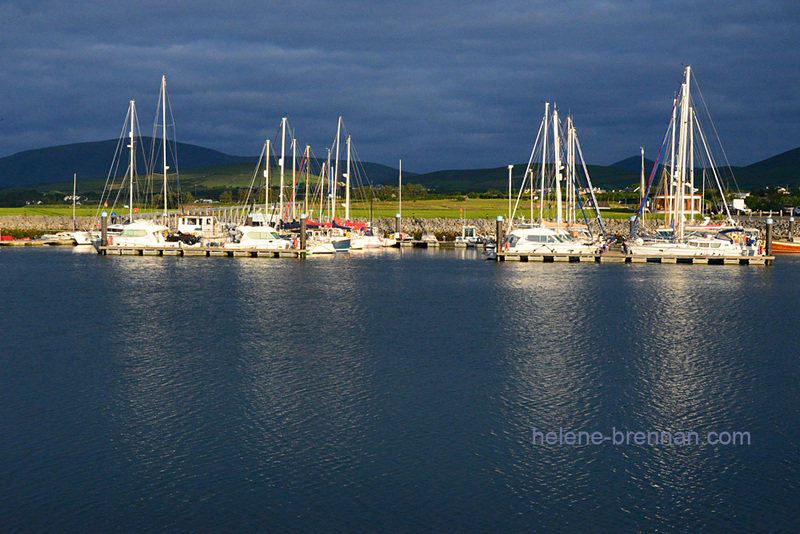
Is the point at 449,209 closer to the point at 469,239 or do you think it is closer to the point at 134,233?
the point at 469,239

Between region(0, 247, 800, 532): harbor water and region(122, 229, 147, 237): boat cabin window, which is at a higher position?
region(122, 229, 147, 237): boat cabin window

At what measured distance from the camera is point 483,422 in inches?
767

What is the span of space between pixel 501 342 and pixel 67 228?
311 feet

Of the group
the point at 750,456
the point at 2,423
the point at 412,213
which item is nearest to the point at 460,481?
the point at 750,456

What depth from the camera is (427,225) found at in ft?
358

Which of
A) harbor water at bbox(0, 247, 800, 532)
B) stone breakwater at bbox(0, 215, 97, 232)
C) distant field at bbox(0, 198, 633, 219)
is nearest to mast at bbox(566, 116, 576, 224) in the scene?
distant field at bbox(0, 198, 633, 219)

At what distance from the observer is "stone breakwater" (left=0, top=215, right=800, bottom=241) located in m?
100

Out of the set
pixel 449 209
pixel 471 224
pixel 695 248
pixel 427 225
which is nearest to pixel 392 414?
pixel 695 248

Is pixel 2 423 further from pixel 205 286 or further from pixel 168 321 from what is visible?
pixel 205 286

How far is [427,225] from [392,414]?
89520 millimetres

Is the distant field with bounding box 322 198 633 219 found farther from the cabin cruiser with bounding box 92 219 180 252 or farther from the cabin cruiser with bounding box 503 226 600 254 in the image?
the cabin cruiser with bounding box 92 219 180 252

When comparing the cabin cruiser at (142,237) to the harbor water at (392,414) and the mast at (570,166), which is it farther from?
the mast at (570,166)

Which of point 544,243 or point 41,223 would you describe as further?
point 41,223

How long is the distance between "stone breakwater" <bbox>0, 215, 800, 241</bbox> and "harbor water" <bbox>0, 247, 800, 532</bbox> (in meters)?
62.1
